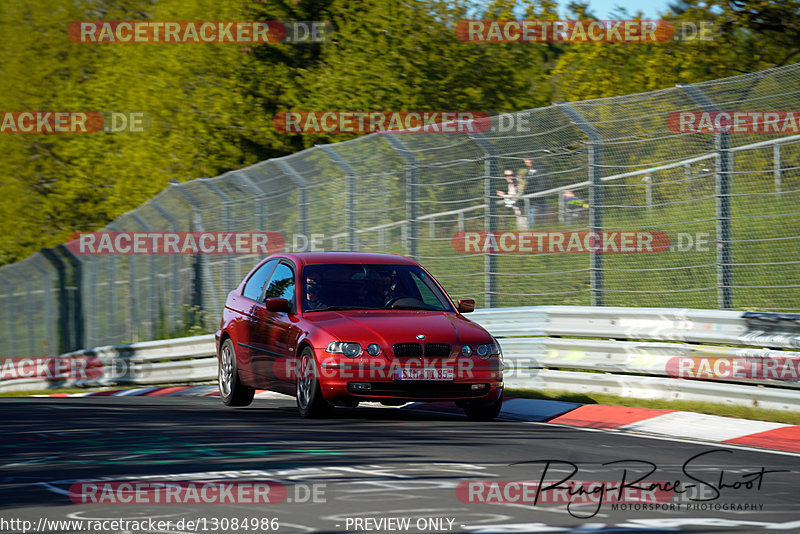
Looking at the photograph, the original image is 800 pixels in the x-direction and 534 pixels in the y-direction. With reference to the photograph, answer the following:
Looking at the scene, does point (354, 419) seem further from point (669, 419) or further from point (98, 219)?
point (98, 219)

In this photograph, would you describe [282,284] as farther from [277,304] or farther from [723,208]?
[723,208]

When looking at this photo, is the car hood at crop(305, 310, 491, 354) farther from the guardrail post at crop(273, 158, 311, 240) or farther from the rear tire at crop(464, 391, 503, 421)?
the guardrail post at crop(273, 158, 311, 240)

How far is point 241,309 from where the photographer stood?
1376 centimetres

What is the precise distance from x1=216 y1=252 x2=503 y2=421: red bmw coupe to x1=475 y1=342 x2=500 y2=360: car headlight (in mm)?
12

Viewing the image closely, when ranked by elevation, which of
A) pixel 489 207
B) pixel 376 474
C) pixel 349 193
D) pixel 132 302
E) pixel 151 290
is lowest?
pixel 376 474

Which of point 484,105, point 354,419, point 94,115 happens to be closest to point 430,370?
point 354,419

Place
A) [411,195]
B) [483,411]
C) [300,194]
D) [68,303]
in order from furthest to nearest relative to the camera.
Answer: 1. [68,303]
2. [300,194]
3. [411,195]
4. [483,411]

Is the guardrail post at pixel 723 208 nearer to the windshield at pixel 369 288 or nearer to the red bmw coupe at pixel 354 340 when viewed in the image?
the red bmw coupe at pixel 354 340

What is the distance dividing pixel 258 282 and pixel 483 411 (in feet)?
10.5

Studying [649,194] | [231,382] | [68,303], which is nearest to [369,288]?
[231,382]

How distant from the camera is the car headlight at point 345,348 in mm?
11273

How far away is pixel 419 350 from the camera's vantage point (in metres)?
11.3

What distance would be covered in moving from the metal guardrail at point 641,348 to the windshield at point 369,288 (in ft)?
4.90

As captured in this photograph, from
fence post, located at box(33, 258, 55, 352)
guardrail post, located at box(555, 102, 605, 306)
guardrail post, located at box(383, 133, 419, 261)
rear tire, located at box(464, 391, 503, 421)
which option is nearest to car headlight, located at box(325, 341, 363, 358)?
rear tire, located at box(464, 391, 503, 421)
